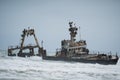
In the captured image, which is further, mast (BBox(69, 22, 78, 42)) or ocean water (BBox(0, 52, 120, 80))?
mast (BBox(69, 22, 78, 42))

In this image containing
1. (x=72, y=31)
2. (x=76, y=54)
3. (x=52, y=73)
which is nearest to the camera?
(x=52, y=73)

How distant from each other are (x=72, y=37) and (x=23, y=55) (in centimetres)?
1719

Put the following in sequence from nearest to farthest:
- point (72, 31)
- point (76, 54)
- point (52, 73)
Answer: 1. point (52, 73)
2. point (76, 54)
3. point (72, 31)

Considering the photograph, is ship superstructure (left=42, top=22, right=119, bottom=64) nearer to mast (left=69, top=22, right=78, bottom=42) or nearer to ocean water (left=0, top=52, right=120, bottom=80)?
mast (left=69, top=22, right=78, bottom=42)

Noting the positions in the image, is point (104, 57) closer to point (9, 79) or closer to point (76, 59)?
point (76, 59)

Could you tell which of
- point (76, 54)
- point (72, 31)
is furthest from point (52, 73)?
point (72, 31)

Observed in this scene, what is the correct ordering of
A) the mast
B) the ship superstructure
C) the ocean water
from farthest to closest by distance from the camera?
the mast → the ship superstructure → the ocean water

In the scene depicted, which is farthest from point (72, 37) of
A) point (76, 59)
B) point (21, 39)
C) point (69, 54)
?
point (21, 39)

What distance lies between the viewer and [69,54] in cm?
5459

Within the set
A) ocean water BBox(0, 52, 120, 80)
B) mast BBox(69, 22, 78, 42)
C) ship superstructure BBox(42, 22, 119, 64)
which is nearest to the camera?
ocean water BBox(0, 52, 120, 80)

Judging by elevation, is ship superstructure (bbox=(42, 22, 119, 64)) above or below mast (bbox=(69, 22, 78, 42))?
below

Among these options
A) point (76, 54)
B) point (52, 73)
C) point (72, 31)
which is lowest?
point (52, 73)

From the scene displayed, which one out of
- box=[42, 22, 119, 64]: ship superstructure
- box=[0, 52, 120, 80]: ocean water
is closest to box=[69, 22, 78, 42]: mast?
box=[42, 22, 119, 64]: ship superstructure

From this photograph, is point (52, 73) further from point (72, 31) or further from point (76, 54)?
point (72, 31)
